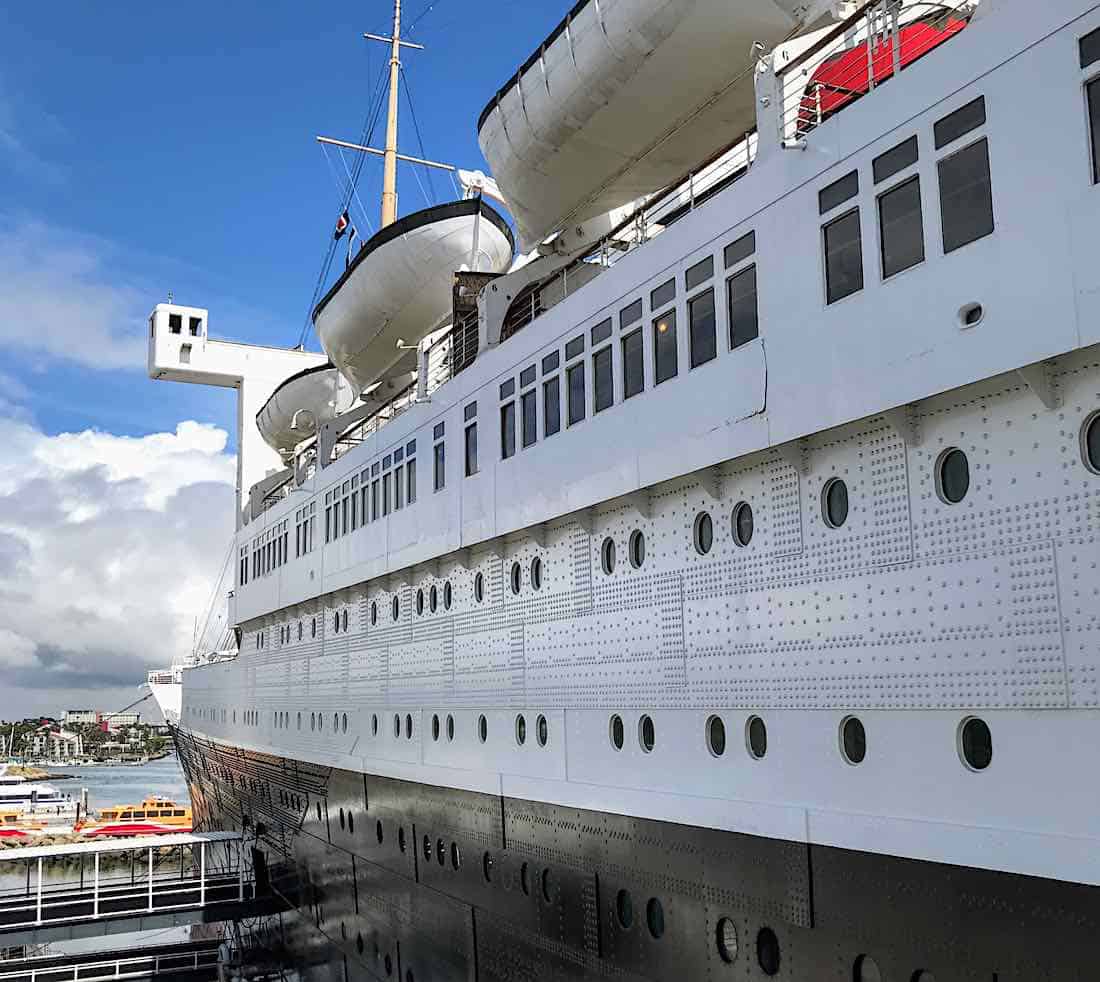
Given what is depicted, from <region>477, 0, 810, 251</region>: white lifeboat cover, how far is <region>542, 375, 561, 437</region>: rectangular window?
2899mm

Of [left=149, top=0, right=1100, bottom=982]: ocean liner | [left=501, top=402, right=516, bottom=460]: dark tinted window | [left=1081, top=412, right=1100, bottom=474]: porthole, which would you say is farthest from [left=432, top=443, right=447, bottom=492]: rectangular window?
[left=1081, top=412, right=1100, bottom=474]: porthole

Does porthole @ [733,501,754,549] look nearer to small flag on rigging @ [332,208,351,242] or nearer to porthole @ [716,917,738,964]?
porthole @ [716,917,738,964]

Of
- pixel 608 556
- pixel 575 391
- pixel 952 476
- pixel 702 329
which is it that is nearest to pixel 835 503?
pixel 952 476

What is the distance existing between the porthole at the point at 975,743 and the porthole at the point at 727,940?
2822mm

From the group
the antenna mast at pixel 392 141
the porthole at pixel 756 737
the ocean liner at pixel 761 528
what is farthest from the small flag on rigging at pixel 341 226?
the porthole at pixel 756 737

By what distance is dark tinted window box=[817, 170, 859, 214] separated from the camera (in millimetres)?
7457

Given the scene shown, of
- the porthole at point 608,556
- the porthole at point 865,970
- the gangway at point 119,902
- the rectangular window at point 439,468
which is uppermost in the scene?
the rectangular window at point 439,468

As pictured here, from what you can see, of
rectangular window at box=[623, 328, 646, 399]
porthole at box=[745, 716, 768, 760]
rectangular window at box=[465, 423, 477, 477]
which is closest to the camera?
porthole at box=[745, 716, 768, 760]

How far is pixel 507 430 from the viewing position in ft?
41.9

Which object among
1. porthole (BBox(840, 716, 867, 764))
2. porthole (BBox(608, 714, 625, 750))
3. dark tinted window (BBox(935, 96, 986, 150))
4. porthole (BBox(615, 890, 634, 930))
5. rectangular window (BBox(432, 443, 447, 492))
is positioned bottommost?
porthole (BBox(615, 890, 634, 930))

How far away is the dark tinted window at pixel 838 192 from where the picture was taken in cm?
746

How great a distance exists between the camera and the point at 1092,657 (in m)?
5.67

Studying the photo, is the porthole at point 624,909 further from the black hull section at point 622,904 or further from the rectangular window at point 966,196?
the rectangular window at point 966,196

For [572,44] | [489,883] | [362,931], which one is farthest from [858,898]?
[362,931]
